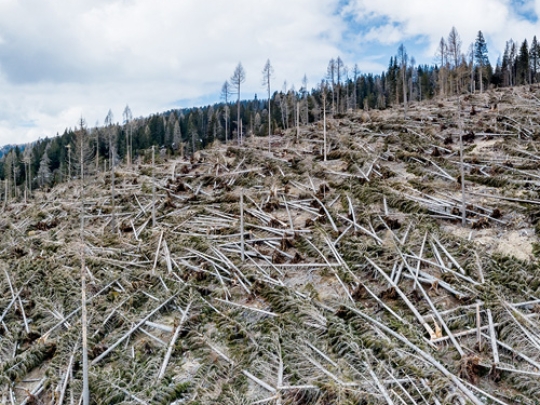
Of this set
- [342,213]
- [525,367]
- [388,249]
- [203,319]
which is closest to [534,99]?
[342,213]

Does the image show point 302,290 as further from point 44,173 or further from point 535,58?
point 535,58

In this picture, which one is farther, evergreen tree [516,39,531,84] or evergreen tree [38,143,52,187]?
evergreen tree [38,143,52,187]

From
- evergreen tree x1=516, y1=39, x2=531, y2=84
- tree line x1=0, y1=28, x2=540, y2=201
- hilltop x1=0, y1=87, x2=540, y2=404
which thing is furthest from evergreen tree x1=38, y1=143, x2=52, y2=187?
evergreen tree x1=516, y1=39, x2=531, y2=84

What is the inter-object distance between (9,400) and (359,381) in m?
6.26

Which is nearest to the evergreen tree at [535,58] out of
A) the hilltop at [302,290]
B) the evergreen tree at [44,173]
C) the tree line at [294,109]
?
the tree line at [294,109]

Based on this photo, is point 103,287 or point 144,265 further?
point 144,265

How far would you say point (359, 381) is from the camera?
5.54 metres

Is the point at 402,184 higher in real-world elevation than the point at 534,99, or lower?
lower

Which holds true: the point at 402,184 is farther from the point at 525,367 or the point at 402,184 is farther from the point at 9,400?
the point at 9,400

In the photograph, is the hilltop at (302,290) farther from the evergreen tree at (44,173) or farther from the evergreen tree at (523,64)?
the evergreen tree at (523,64)

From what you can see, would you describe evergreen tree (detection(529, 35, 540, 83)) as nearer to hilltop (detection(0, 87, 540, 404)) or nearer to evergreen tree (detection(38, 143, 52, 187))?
hilltop (detection(0, 87, 540, 404))

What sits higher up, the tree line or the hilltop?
the tree line

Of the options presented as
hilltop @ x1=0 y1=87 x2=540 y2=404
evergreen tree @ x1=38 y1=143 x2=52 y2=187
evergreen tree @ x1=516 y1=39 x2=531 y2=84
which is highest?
evergreen tree @ x1=516 y1=39 x2=531 y2=84

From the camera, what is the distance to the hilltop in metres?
5.88
